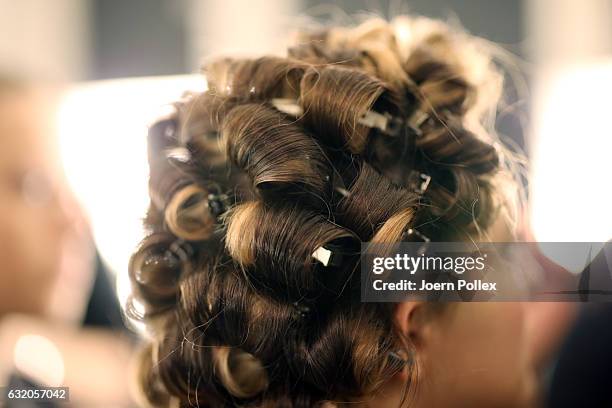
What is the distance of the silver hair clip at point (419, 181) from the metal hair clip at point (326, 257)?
121mm

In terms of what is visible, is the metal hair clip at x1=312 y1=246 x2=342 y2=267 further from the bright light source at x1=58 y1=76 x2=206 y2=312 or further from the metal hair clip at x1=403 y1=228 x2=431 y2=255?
the bright light source at x1=58 y1=76 x2=206 y2=312

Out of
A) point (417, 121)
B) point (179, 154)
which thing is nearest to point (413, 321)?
point (417, 121)

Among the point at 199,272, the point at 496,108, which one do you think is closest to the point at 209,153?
the point at 199,272

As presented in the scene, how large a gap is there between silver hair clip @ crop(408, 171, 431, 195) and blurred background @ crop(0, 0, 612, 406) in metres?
0.15

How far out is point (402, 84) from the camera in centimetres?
67

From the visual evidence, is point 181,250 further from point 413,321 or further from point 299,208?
point 413,321

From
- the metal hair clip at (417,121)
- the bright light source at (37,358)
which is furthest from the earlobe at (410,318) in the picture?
the bright light source at (37,358)

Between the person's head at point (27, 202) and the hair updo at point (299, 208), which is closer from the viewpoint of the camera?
the hair updo at point (299, 208)

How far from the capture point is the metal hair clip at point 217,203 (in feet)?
2.14

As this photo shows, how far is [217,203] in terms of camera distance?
656 millimetres

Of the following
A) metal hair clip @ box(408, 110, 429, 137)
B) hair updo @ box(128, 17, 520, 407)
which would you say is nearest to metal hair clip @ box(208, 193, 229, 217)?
hair updo @ box(128, 17, 520, 407)

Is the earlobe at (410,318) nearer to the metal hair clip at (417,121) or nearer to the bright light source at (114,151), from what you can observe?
the metal hair clip at (417,121)

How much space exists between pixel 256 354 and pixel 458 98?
15.8 inches

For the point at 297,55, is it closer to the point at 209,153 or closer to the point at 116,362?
the point at 209,153
